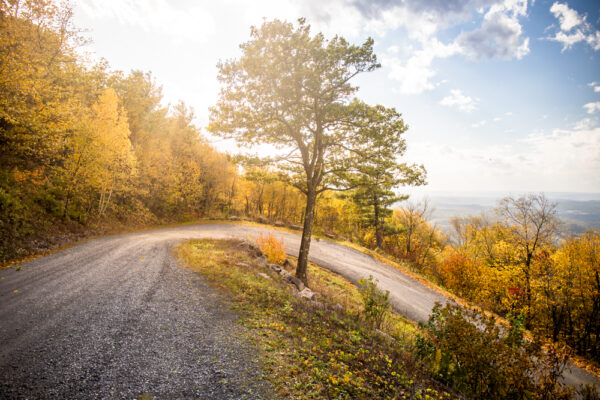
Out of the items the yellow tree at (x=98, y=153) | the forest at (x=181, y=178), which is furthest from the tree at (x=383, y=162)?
the yellow tree at (x=98, y=153)

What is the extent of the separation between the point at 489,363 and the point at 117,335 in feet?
27.3

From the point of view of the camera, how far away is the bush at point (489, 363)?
4094 mm

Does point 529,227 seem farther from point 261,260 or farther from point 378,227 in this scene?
point 261,260

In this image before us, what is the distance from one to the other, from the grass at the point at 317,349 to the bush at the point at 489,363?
0.57 m

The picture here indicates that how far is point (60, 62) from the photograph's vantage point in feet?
44.6

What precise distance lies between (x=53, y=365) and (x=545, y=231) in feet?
96.4

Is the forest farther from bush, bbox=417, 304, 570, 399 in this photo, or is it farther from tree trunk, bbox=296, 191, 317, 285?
bush, bbox=417, 304, 570, 399

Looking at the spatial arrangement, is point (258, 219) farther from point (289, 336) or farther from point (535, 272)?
point (535, 272)

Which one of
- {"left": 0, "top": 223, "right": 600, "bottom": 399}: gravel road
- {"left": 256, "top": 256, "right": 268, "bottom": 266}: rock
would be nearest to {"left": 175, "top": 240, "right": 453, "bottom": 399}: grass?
{"left": 0, "top": 223, "right": 600, "bottom": 399}: gravel road

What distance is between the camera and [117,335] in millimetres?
4969

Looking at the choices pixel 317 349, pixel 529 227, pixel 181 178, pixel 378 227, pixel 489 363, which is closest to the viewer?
pixel 489 363

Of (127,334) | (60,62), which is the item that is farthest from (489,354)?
(60,62)

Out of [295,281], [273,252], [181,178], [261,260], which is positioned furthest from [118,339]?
[181,178]

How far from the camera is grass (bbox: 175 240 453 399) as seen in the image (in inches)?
155
